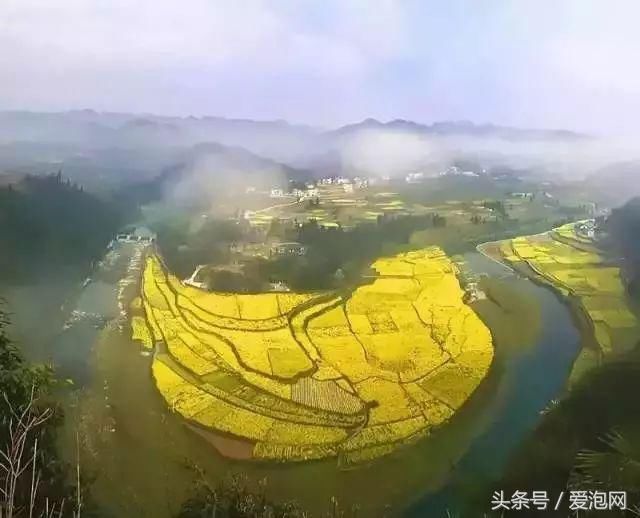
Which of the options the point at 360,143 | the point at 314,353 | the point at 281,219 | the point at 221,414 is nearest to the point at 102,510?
the point at 221,414

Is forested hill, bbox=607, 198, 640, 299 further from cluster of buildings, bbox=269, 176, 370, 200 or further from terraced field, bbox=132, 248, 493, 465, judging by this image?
cluster of buildings, bbox=269, 176, 370, 200

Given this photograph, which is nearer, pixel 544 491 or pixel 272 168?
pixel 544 491

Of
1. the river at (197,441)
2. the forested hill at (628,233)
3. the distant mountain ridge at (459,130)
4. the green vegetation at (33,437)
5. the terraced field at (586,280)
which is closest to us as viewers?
the green vegetation at (33,437)

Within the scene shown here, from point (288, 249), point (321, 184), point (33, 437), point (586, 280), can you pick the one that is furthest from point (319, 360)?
point (586, 280)

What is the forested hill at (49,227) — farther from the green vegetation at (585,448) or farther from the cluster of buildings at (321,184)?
the green vegetation at (585,448)

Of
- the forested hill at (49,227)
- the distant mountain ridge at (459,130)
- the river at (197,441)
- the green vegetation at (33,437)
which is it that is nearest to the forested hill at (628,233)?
the distant mountain ridge at (459,130)

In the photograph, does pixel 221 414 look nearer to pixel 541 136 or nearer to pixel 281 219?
pixel 281 219
